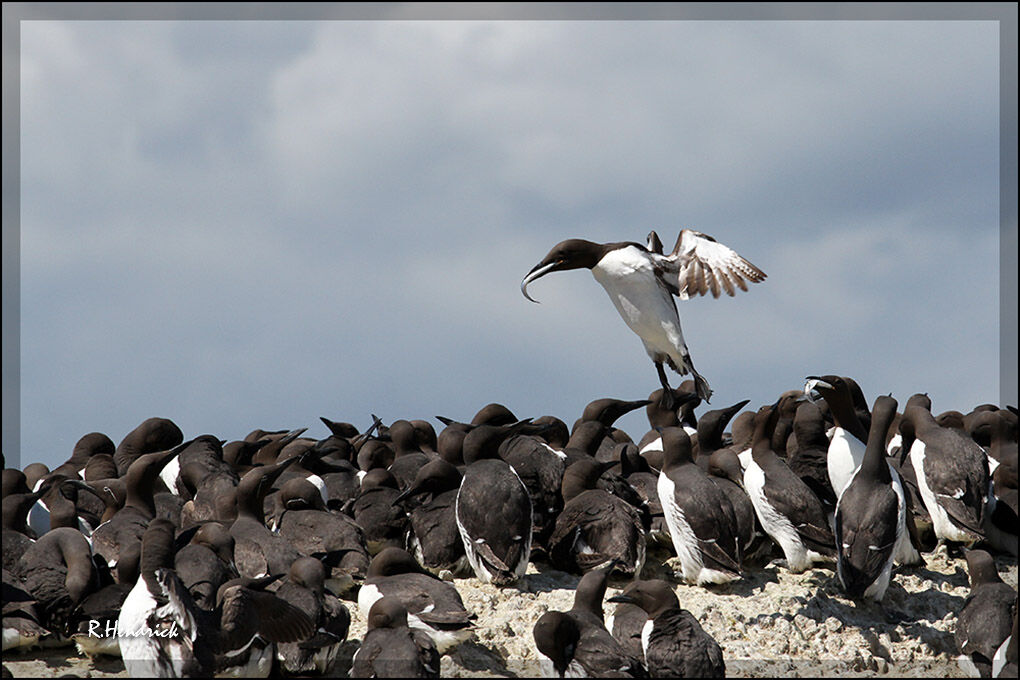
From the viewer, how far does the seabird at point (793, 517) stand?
9.77 m

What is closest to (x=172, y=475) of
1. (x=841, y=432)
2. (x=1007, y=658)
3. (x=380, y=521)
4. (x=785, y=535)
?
(x=380, y=521)

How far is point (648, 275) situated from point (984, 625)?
19.0 ft

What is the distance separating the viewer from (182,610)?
7.30 meters

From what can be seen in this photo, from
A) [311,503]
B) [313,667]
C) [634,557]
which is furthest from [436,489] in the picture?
[313,667]

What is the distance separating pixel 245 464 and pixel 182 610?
651 centimetres

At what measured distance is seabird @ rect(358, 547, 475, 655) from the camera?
319 inches

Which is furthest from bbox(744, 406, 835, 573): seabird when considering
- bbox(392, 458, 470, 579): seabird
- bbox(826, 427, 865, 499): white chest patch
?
bbox(392, 458, 470, 579): seabird

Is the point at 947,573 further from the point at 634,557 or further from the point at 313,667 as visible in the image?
the point at 313,667

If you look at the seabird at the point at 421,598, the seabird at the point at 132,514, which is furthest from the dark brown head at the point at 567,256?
the seabird at the point at 421,598

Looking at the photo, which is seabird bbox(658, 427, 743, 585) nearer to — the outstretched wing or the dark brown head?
the outstretched wing

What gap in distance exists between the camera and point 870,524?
9312 millimetres

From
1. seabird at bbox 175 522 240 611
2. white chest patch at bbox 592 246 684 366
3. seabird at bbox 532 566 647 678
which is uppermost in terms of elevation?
white chest patch at bbox 592 246 684 366

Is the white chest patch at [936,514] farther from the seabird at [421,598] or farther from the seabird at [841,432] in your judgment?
the seabird at [421,598]

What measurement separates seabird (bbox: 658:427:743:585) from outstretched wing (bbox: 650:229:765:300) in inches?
113
